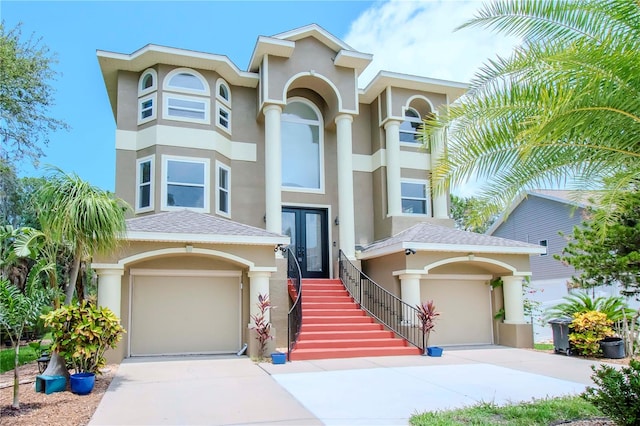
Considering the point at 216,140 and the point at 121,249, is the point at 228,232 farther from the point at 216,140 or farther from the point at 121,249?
the point at 216,140

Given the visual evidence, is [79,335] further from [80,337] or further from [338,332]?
[338,332]

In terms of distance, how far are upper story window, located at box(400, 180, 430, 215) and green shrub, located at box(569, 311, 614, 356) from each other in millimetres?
6445

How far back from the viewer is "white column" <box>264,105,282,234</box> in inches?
594

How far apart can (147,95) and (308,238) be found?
6.76 metres

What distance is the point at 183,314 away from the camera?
12977 mm

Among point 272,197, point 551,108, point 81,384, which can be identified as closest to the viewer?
point 551,108

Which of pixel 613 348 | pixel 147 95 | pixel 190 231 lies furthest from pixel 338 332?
pixel 147 95

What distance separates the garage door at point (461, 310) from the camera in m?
14.8

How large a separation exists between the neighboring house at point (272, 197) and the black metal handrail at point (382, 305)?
0.36 metres

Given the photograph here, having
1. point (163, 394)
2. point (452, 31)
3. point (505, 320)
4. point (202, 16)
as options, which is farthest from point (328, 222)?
point (452, 31)

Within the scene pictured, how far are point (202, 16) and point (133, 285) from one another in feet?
26.0

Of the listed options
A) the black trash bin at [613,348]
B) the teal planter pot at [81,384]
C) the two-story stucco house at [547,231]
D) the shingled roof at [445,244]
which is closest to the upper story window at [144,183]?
the shingled roof at [445,244]

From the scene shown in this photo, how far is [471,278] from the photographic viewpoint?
15211 mm

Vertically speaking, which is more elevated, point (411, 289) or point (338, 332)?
point (411, 289)
